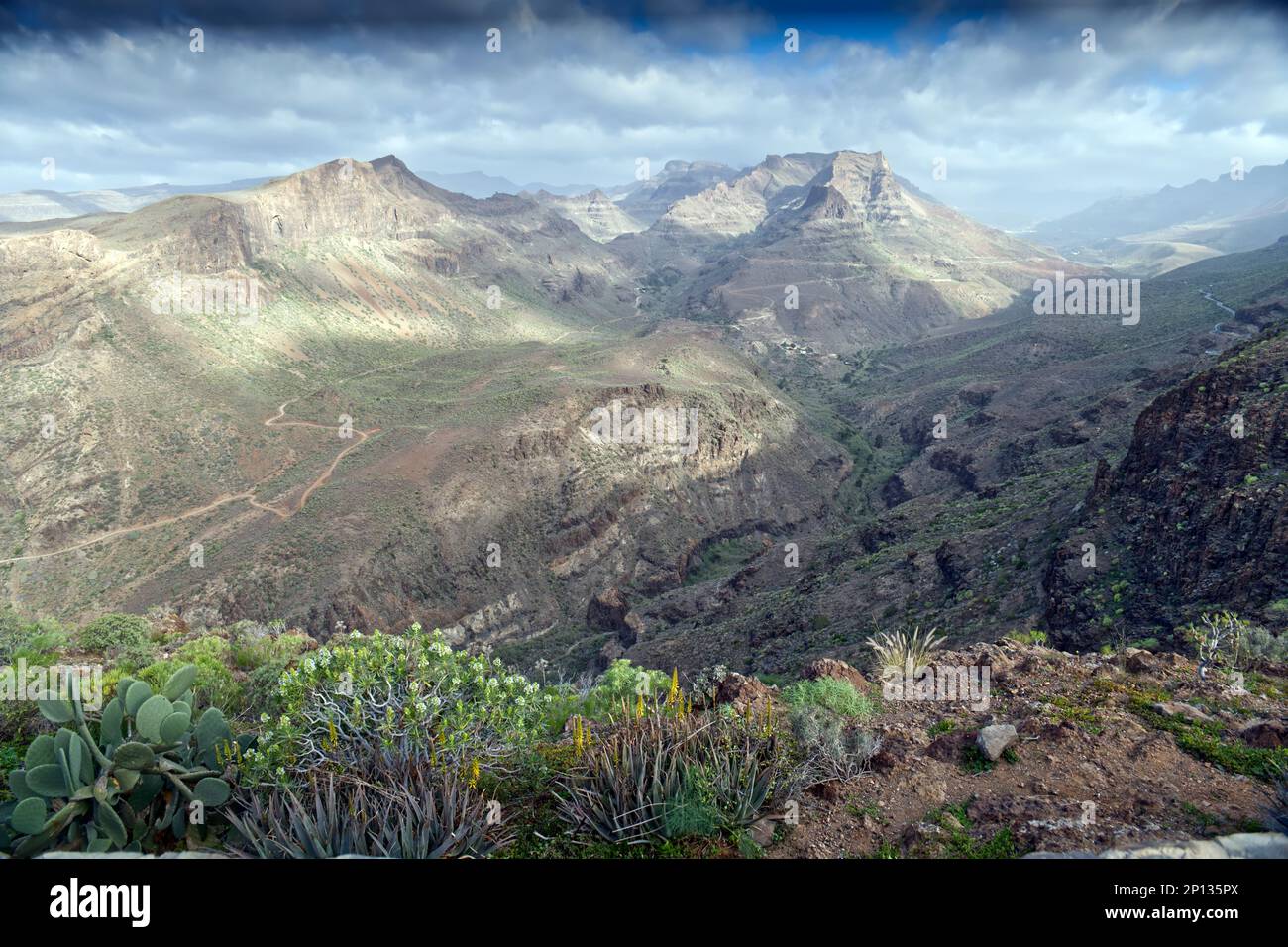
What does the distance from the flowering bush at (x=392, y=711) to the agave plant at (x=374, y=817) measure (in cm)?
15

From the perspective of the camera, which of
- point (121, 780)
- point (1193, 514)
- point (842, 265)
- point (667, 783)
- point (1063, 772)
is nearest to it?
point (121, 780)

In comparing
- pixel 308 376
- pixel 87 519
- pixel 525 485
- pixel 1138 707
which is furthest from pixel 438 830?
pixel 308 376

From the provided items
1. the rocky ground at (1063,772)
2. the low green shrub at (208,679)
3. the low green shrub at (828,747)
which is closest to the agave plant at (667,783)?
the rocky ground at (1063,772)

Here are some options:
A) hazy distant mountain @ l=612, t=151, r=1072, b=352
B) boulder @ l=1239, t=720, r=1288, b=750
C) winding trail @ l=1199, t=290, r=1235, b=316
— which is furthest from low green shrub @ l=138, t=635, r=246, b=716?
hazy distant mountain @ l=612, t=151, r=1072, b=352

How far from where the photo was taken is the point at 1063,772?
178 inches

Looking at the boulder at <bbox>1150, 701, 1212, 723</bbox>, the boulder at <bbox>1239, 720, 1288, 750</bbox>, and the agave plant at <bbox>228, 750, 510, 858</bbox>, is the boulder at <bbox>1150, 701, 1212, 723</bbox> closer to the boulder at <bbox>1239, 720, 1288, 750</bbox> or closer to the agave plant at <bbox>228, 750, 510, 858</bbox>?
the boulder at <bbox>1239, 720, 1288, 750</bbox>

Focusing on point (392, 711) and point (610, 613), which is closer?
point (392, 711)

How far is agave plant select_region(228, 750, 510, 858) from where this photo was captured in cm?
323

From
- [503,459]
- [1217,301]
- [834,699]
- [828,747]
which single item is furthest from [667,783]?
[1217,301]

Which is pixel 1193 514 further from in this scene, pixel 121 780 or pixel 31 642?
pixel 31 642

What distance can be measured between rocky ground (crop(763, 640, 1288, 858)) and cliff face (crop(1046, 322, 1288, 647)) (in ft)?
16.7

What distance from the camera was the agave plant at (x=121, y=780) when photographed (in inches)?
129

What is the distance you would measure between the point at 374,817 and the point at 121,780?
1.40 m
